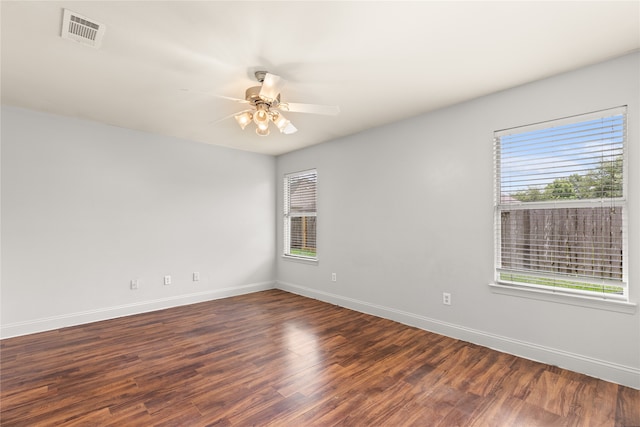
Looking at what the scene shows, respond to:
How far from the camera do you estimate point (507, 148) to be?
9.35 feet

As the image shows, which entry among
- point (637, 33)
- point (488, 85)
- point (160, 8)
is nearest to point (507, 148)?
point (488, 85)

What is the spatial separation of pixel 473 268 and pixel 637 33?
2100 millimetres

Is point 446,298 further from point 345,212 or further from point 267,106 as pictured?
point 267,106

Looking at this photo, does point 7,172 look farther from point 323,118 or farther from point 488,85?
point 488,85

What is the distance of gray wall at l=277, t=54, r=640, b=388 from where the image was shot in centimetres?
228

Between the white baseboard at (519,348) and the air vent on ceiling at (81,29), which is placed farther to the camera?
the white baseboard at (519,348)

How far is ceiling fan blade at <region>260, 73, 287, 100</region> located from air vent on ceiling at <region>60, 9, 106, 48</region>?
1041 mm

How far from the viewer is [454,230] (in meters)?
3.17

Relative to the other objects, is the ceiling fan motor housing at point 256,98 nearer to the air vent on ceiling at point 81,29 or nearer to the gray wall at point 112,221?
the air vent on ceiling at point 81,29

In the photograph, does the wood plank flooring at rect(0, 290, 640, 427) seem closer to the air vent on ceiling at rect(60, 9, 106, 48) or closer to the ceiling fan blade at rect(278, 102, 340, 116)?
the ceiling fan blade at rect(278, 102, 340, 116)

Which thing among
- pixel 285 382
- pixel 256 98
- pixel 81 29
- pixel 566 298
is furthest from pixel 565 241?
pixel 81 29

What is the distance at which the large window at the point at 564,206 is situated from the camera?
2.29 m

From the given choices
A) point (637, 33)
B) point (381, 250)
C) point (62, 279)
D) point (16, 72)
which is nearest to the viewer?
point (637, 33)

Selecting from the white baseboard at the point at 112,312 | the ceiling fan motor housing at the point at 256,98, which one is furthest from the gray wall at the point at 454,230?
the ceiling fan motor housing at the point at 256,98
